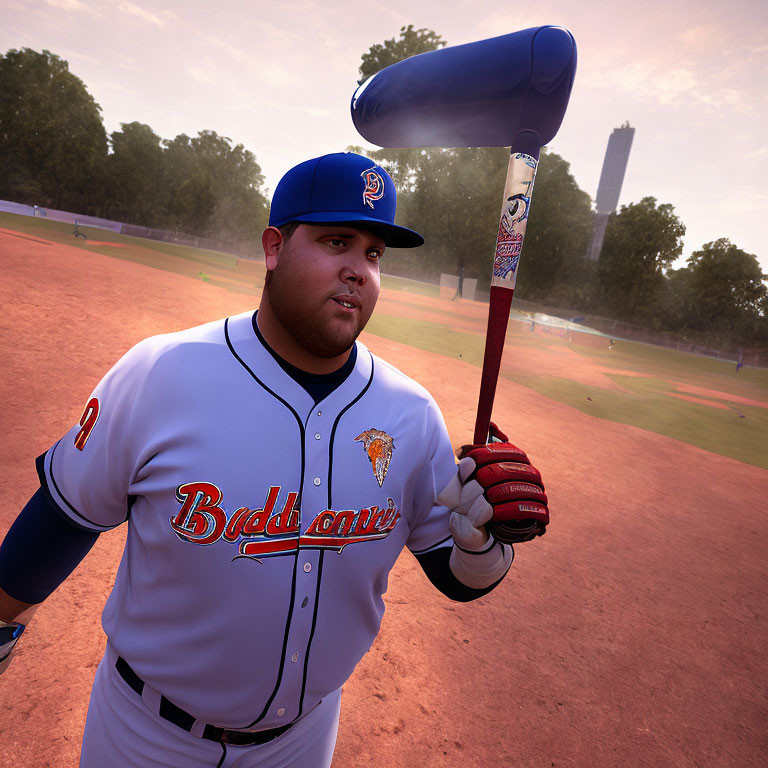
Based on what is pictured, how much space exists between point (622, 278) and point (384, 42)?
91.8 feet

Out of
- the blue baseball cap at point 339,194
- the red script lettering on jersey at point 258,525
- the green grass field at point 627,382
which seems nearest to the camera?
the red script lettering on jersey at point 258,525

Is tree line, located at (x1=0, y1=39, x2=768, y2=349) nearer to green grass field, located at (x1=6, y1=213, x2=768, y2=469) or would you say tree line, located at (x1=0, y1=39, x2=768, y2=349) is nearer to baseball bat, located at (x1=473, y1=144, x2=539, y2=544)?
green grass field, located at (x1=6, y1=213, x2=768, y2=469)

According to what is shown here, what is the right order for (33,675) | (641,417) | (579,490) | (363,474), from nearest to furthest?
(363,474), (33,675), (579,490), (641,417)

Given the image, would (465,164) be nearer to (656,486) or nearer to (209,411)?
(656,486)

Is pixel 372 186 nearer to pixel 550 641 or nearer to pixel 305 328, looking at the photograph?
pixel 305 328

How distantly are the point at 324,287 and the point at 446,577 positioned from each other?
1.01m

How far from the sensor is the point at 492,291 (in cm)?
151

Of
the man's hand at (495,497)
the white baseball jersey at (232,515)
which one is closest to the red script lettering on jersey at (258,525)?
the white baseball jersey at (232,515)

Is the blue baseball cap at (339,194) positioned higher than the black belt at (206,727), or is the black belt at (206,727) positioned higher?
the blue baseball cap at (339,194)

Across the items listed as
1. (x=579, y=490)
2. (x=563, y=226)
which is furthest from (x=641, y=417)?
(x=563, y=226)

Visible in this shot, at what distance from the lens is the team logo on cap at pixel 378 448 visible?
1.47 metres

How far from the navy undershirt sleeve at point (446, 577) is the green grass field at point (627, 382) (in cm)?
1129

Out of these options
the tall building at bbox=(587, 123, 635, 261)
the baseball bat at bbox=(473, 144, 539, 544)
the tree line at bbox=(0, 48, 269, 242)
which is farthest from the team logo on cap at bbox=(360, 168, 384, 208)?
the tall building at bbox=(587, 123, 635, 261)

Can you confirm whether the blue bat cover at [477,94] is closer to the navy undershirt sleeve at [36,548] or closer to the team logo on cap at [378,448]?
the team logo on cap at [378,448]
